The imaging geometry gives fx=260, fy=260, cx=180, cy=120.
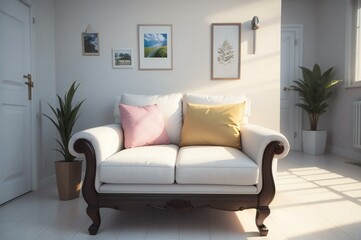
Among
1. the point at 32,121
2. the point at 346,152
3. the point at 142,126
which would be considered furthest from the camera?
the point at 346,152

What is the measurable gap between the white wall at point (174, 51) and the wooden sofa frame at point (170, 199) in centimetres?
128

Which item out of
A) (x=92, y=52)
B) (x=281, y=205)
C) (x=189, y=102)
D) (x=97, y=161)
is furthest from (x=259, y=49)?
(x=97, y=161)

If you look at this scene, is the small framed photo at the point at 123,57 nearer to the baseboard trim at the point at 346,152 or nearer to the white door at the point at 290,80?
the white door at the point at 290,80

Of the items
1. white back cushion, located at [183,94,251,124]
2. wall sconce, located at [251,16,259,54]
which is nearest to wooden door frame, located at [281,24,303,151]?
wall sconce, located at [251,16,259,54]

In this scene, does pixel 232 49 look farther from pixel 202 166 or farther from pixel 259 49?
pixel 202 166

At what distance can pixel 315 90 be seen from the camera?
439cm

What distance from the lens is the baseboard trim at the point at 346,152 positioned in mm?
3847

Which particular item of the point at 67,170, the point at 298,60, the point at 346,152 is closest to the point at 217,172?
the point at 67,170

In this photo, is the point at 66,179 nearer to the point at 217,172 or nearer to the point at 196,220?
the point at 196,220

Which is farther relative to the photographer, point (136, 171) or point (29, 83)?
point (29, 83)

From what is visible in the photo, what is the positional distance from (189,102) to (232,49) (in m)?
0.84

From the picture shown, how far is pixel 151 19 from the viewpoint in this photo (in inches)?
110

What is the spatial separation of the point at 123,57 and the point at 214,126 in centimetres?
135

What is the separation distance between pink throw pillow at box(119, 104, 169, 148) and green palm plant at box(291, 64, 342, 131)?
3202 mm
